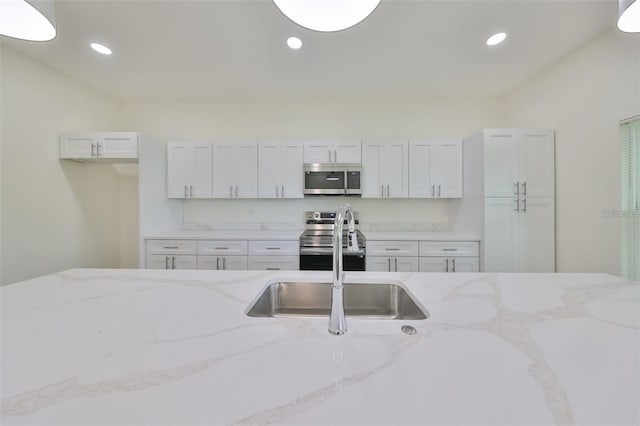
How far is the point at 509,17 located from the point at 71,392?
3078 millimetres

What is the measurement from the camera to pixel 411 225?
3307 millimetres

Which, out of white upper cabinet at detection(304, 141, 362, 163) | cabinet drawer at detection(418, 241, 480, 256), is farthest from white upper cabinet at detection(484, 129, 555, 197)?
white upper cabinet at detection(304, 141, 362, 163)

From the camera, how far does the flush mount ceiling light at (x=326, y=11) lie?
0.79 meters

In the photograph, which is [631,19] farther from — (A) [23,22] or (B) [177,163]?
(B) [177,163]

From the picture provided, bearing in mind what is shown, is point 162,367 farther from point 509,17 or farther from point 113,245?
point 113,245

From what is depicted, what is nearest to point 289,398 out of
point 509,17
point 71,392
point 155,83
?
point 71,392

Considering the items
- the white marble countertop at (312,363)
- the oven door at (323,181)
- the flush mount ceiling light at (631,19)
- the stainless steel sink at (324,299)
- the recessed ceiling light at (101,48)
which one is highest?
the recessed ceiling light at (101,48)

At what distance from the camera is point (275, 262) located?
281 centimetres

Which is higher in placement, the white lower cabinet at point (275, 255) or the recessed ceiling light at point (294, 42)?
the recessed ceiling light at point (294, 42)

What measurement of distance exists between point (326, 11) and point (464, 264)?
275cm

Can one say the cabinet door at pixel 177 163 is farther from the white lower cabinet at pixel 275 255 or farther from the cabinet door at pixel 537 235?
the cabinet door at pixel 537 235

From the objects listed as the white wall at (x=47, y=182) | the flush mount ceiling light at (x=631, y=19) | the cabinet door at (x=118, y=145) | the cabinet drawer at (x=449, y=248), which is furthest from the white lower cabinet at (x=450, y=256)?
the white wall at (x=47, y=182)

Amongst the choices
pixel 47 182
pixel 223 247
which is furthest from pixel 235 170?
pixel 47 182

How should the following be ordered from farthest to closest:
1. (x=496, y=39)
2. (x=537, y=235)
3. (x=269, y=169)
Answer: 1. (x=269, y=169)
2. (x=537, y=235)
3. (x=496, y=39)
